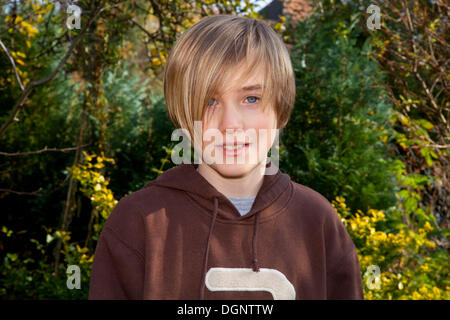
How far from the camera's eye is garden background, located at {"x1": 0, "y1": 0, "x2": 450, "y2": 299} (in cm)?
315

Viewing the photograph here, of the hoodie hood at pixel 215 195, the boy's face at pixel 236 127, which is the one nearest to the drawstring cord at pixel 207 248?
the hoodie hood at pixel 215 195

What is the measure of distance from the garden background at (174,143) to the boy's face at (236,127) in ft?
5.64

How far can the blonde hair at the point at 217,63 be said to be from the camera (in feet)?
4.34

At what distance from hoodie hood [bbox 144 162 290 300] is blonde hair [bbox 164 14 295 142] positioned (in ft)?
0.44

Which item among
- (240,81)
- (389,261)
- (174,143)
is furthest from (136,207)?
(174,143)

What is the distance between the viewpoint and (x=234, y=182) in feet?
4.75

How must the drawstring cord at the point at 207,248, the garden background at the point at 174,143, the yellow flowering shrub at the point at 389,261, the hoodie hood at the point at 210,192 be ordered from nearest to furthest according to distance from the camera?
the drawstring cord at the point at 207,248 → the hoodie hood at the point at 210,192 → the yellow flowering shrub at the point at 389,261 → the garden background at the point at 174,143

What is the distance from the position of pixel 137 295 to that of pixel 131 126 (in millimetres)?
3544

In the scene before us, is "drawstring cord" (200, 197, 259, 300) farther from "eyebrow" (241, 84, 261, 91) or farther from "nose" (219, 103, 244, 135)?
"eyebrow" (241, 84, 261, 91)

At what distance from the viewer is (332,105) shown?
3881mm

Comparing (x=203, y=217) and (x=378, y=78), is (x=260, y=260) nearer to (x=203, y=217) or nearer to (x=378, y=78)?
A: (x=203, y=217)

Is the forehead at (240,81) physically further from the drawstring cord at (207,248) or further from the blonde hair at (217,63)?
the drawstring cord at (207,248)

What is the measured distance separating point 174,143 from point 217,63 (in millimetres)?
2725
